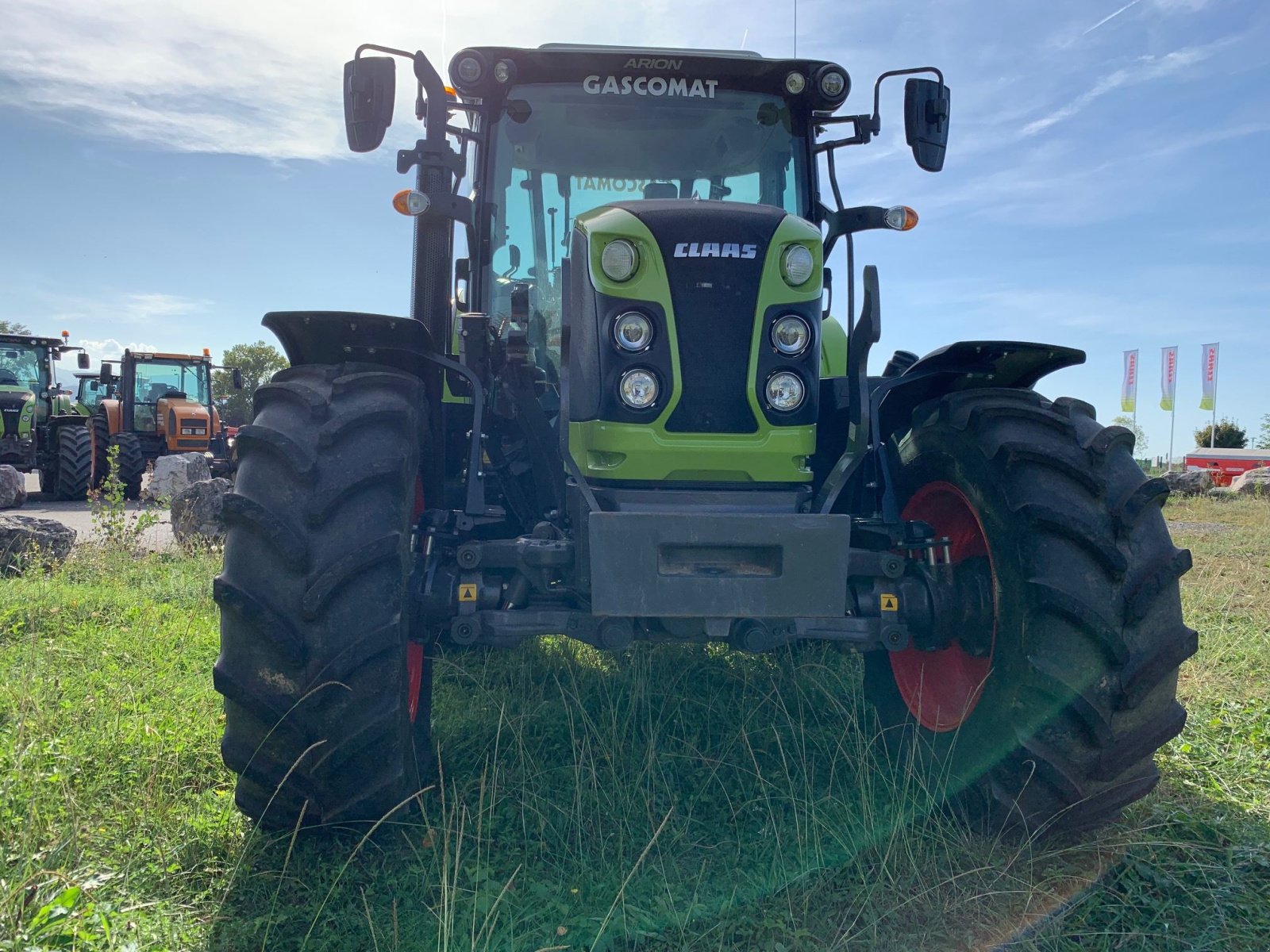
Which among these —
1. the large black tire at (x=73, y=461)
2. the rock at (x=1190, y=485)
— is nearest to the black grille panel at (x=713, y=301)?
the large black tire at (x=73, y=461)

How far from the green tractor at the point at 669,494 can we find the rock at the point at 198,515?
6.00 m

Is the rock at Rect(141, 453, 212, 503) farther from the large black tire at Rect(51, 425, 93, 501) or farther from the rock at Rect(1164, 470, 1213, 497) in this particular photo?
the rock at Rect(1164, 470, 1213, 497)

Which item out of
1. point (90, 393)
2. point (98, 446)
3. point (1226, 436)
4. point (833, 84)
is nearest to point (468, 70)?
point (833, 84)

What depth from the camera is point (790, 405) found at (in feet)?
10.1

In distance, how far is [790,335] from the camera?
10.1 ft

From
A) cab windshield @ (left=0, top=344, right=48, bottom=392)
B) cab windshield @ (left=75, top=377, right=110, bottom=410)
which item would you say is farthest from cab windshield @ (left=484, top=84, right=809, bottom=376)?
cab windshield @ (left=75, top=377, right=110, bottom=410)

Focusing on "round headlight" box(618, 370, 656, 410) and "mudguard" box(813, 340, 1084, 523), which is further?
"mudguard" box(813, 340, 1084, 523)

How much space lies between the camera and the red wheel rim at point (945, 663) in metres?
3.24

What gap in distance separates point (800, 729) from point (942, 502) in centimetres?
96

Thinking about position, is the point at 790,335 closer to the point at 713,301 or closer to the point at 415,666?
the point at 713,301

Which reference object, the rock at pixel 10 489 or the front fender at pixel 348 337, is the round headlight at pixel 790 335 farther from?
the rock at pixel 10 489

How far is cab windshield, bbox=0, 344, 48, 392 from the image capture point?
17359 millimetres

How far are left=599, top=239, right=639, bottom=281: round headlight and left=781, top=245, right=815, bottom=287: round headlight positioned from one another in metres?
0.47

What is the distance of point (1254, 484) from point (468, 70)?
21.4 metres
